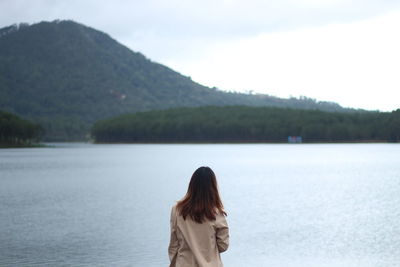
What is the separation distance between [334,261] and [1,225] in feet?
35.5

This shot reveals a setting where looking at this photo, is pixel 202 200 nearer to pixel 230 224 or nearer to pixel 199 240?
pixel 199 240

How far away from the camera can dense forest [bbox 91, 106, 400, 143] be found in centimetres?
15138

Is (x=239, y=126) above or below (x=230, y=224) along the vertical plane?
above

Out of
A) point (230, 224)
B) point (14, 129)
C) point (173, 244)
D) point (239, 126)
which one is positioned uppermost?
point (239, 126)

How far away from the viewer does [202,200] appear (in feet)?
17.1

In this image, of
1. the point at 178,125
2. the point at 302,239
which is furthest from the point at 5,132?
the point at 302,239

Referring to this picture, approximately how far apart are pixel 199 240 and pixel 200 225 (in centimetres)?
13

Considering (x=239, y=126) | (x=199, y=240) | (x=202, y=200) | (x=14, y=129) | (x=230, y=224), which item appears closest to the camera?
(x=202, y=200)

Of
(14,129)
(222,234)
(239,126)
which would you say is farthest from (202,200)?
(239,126)

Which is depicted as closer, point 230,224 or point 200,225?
point 200,225

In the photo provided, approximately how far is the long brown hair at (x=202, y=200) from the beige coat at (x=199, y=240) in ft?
0.17

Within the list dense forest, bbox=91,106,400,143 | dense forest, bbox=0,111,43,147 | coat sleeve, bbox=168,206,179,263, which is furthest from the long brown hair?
dense forest, bbox=91,106,400,143

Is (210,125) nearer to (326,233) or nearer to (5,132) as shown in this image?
(5,132)

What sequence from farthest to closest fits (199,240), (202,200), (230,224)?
(230,224) → (199,240) → (202,200)
